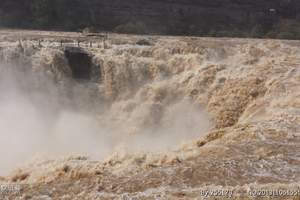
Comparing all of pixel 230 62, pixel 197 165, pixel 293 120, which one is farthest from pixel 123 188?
pixel 230 62

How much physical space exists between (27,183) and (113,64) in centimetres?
1246

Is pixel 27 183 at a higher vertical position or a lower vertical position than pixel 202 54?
lower

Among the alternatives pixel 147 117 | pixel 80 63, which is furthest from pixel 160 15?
pixel 147 117

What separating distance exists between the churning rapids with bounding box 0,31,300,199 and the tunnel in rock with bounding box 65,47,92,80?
0.05 metres

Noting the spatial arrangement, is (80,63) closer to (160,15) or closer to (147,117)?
(147,117)

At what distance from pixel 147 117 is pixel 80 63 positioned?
4.84 m

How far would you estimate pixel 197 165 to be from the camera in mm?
10953

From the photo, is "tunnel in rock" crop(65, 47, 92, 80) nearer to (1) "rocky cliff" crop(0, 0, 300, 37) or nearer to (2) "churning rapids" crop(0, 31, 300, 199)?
(2) "churning rapids" crop(0, 31, 300, 199)

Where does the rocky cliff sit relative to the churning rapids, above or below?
above

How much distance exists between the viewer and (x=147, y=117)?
20031mm

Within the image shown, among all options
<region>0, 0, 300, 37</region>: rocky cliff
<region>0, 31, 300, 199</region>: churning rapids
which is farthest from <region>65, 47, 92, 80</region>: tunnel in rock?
<region>0, 0, 300, 37</region>: rocky cliff

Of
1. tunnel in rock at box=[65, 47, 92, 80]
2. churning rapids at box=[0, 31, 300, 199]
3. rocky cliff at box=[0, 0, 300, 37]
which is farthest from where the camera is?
rocky cliff at box=[0, 0, 300, 37]

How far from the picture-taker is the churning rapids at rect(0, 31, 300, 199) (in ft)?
34.3

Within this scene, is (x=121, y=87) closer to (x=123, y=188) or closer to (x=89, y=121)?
(x=89, y=121)
